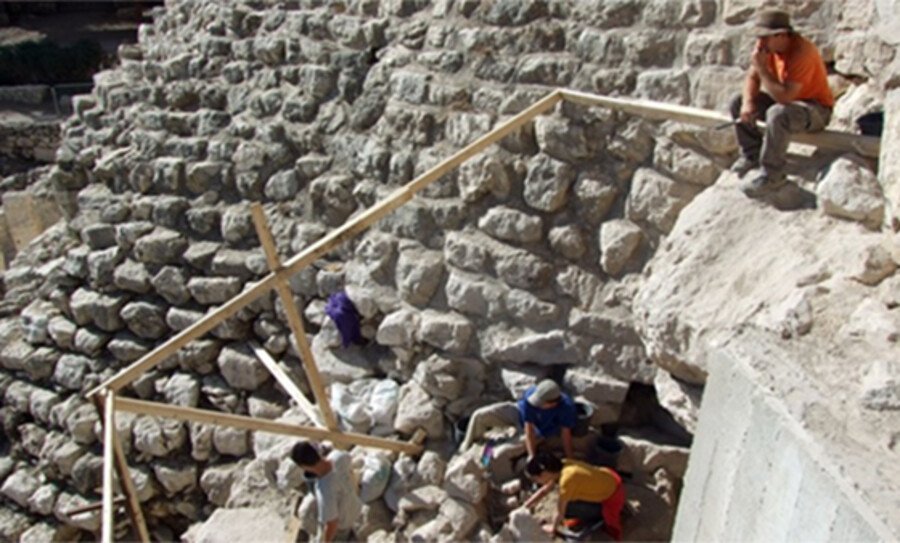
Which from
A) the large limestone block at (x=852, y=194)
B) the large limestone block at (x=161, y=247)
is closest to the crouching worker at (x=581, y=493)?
the large limestone block at (x=852, y=194)

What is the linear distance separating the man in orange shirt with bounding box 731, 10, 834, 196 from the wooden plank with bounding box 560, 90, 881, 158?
0.22 feet

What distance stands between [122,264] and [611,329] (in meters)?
4.39

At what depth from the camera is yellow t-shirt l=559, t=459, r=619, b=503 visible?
4.35 meters

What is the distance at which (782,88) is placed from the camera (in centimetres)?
364

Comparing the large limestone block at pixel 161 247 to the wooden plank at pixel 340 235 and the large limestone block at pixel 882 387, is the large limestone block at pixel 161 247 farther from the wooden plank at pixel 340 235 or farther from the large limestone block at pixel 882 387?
the large limestone block at pixel 882 387

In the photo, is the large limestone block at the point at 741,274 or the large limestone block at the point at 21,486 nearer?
the large limestone block at the point at 741,274

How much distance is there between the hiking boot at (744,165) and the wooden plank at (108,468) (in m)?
3.73

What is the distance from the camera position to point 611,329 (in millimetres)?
4691

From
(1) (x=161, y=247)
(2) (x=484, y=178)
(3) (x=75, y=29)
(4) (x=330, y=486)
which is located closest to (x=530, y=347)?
(2) (x=484, y=178)

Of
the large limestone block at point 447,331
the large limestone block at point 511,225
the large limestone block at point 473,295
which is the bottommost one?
the large limestone block at point 447,331

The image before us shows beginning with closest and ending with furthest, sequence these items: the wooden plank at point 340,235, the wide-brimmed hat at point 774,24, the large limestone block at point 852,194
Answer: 1. the large limestone block at point 852,194
2. the wide-brimmed hat at point 774,24
3. the wooden plank at point 340,235

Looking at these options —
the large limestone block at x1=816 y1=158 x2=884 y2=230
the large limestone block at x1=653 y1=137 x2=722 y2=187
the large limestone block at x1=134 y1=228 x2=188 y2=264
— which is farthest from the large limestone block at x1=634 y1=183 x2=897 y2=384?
the large limestone block at x1=134 y1=228 x2=188 y2=264

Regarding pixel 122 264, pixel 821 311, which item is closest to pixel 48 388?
pixel 122 264

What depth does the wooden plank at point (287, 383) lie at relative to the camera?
207 inches
